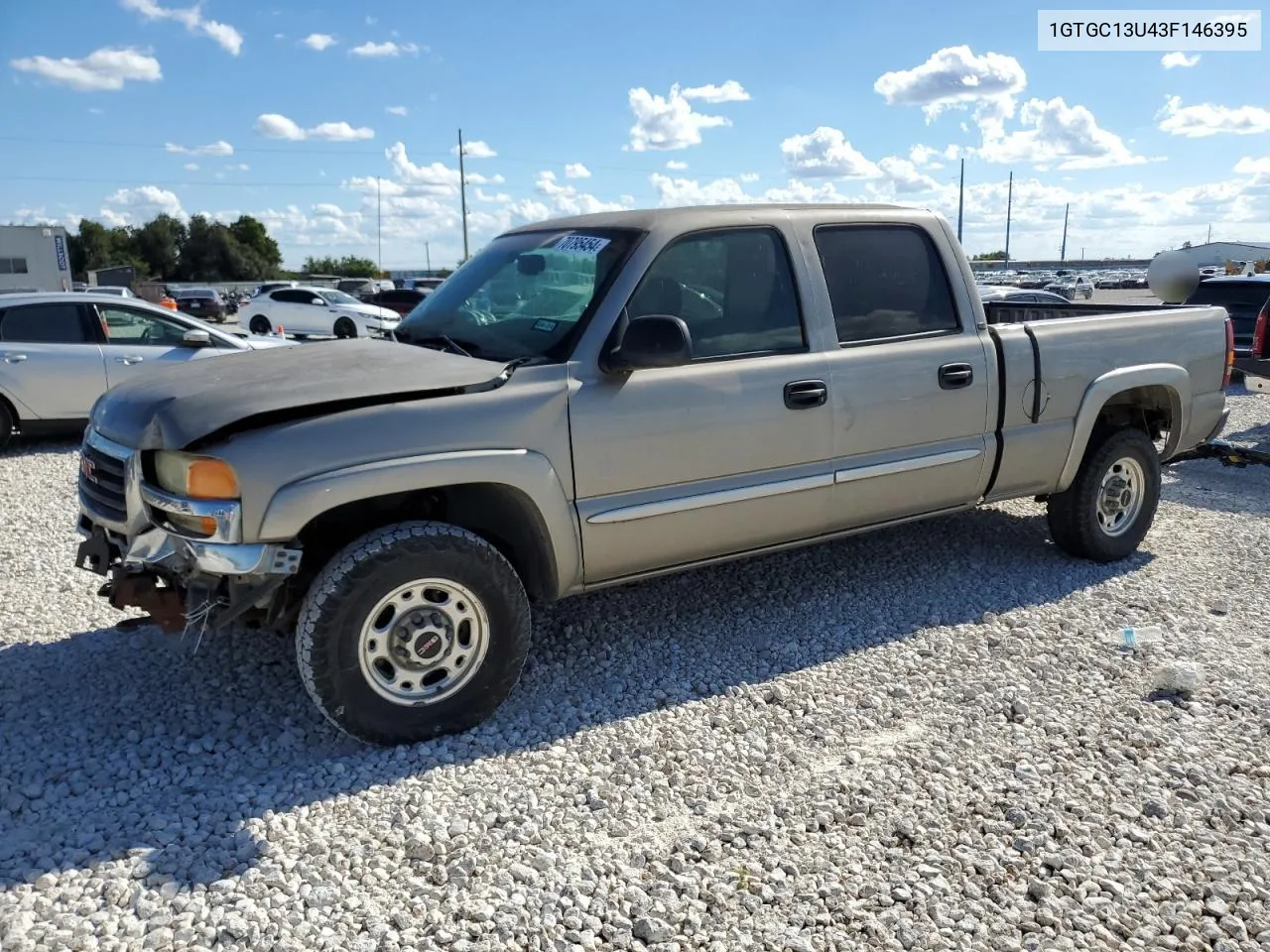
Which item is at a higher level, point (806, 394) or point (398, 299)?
point (398, 299)

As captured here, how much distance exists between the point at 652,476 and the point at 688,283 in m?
0.84

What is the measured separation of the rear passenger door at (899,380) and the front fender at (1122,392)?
69 centimetres

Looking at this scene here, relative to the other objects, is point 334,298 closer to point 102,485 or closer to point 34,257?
point 34,257

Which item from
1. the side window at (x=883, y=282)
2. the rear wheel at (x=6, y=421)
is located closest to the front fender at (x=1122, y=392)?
the side window at (x=883, y=282)

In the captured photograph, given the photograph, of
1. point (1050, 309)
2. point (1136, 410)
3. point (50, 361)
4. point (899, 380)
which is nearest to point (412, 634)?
point (899, 380)

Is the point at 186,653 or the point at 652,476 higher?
the point at 652,476

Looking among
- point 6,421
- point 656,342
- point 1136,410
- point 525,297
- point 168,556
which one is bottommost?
point 6,421

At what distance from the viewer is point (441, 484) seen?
3.55 metres

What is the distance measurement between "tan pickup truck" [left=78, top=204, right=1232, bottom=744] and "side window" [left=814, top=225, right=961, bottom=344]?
15mm

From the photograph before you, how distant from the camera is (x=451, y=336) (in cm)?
436

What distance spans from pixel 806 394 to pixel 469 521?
1533mm

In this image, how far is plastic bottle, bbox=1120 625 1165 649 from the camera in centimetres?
459

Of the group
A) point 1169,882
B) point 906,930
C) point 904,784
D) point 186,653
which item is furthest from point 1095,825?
point 186,653

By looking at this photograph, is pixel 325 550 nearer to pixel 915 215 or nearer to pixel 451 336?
pixel 451 336
